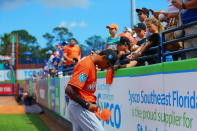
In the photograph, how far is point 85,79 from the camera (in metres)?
5.12

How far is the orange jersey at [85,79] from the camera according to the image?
5.10 metres

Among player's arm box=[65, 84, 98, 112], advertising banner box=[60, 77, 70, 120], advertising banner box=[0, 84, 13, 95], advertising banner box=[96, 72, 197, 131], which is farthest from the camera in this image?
advertising banner box=[0, 84, 13, 95]

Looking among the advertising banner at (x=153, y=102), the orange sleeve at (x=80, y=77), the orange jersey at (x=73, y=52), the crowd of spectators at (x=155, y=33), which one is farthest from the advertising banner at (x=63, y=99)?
the orange sleeve at (x=80, y=77)

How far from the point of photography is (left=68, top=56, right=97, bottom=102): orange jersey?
5.10 meters

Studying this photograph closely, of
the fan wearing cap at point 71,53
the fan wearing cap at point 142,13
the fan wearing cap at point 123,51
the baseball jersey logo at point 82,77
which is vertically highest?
the fan wearing cap at point 142,13

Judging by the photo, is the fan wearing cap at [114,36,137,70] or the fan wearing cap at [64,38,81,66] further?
the fan wearing cap at [64,38,81,66]

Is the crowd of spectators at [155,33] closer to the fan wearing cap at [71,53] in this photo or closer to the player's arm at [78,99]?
the player's arm at [78,99]

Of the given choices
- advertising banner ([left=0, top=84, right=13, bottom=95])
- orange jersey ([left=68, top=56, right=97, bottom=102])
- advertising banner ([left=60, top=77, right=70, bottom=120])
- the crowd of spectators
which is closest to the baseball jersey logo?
orange jersey ([left=68, top=56, right=97, bottom=102])

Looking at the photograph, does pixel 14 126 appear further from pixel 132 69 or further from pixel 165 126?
pixel 165 126

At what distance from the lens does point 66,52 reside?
45.0ft

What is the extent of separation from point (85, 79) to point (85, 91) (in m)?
0.21

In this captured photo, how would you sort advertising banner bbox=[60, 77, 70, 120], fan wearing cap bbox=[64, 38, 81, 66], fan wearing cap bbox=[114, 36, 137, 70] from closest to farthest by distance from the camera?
fan wearing cap bbox=[114, 36, 137, 70]
advertising banner bbox=[60, 77, 70, 120]
fan wearing cap bbox=[64, 38, 81, 66]

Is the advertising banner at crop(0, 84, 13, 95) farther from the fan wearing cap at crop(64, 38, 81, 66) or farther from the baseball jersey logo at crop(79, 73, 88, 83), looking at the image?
the baseball jersey logo at crop(79, 73, 88, 83)

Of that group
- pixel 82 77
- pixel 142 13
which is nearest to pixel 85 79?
pixel 82 77
